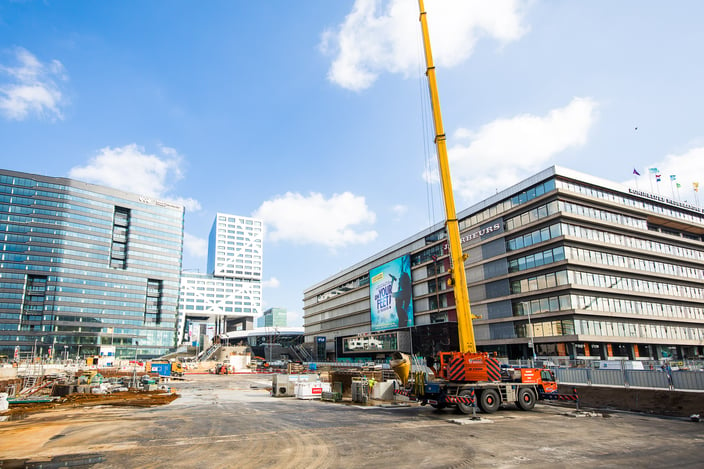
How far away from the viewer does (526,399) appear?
22.0m

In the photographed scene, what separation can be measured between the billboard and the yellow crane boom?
208 feet

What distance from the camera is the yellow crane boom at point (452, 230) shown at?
2167 centimetres

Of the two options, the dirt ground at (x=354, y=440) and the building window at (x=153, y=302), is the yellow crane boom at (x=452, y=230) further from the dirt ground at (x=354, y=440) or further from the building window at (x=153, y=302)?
the building window at (x=153, y=302)

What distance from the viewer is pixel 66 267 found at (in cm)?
12838

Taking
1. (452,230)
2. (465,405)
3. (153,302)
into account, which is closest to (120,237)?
(153,302)

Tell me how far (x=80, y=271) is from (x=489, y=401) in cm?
14120

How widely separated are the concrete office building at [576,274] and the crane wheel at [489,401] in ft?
106

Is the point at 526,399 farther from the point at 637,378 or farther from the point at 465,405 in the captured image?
the point at 637,378

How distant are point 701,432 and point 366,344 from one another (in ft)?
265

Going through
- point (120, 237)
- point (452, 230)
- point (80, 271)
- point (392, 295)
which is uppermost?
point (120, 237)

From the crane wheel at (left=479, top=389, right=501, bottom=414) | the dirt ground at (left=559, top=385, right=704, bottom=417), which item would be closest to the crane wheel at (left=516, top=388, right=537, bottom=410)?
the crane wheel at (left=479, top=389, right=501, bottom=414)

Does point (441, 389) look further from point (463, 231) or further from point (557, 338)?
point (463, 231)

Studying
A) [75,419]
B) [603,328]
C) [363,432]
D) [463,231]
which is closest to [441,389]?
[363,432]

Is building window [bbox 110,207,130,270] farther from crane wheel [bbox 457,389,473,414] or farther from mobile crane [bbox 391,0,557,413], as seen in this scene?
crane wheel [bbox 457,389,473,414]
